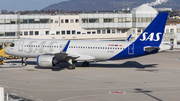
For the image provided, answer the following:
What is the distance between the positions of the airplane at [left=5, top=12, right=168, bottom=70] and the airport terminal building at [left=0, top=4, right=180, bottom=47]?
34498 mm

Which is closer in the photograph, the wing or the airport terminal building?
the wing

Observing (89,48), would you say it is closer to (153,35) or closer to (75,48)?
(75,48)

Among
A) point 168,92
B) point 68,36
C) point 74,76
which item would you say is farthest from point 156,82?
point 68,36

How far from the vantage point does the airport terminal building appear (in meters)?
84.4

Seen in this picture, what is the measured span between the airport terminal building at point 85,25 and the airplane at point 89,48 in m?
34.5

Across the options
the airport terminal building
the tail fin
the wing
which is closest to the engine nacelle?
the wing

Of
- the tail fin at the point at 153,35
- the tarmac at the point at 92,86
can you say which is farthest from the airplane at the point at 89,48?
the tarmac at the point at 92,86

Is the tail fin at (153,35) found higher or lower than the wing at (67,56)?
higher

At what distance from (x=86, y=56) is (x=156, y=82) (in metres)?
16.2

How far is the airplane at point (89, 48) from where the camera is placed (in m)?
45.3

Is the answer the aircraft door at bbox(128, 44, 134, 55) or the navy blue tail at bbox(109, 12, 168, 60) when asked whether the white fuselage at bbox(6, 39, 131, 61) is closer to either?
the aircraft door at bbox(128, 44, 134, 55)

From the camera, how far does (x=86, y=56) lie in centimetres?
4816

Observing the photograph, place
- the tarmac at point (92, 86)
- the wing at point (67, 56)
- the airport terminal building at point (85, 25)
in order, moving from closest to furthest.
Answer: the tarmac at point (92, 86)
the wing at point (67, 56)
the airport terminal building at point (85, 25)

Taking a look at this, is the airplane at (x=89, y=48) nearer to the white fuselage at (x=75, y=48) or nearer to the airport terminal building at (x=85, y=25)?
the white fuselage at (x=75, y=48)
